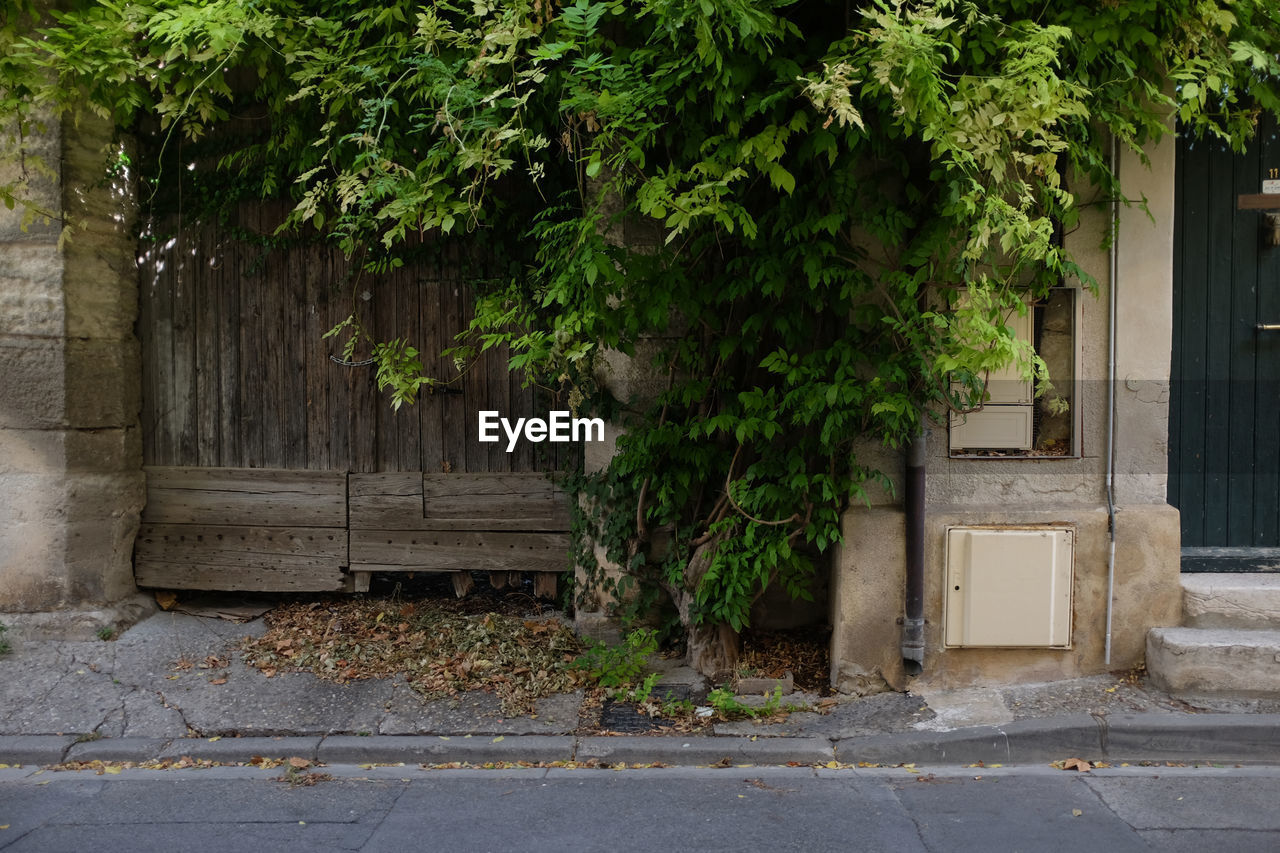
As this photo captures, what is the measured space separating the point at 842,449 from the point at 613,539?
1.42 m

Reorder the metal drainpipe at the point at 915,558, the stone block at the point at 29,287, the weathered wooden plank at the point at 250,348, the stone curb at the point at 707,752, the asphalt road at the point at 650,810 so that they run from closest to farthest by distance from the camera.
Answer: the asphalt road at the point at 650,810, the stone curb at the point at 707,752, the metal drainpipe at the point at 915,558, the stone block at the point at 29,287, the weathered wooden plank at the point at 250,348

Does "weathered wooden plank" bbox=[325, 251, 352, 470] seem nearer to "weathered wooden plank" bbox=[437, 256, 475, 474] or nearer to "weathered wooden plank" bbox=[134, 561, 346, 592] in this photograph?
"weathered wooden plank" bbox=[437, 256, 475, 474]

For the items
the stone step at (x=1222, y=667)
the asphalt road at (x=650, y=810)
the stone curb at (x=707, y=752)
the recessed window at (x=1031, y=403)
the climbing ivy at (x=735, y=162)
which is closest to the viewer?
the asphalt road at (x=650, y=810)

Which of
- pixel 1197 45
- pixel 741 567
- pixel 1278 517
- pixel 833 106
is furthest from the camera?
pixel 1278 517

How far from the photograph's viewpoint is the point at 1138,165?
5.14m

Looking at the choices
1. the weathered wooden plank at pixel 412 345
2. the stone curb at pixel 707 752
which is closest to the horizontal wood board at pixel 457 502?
the weathered wooden plank at pixel 412 345

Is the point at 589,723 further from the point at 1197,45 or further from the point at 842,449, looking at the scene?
the point at 1197,45

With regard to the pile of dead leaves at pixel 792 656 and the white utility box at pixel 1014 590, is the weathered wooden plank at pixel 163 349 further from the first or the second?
the white utility box at pixel 1014 590

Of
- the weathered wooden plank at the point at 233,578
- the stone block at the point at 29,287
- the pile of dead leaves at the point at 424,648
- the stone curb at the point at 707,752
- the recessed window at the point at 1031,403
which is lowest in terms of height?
the stone curb at the point at 707,752

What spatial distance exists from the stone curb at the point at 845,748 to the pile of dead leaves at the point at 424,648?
47 centimetres

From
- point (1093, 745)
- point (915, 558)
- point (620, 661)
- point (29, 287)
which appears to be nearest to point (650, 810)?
point (620, 661)

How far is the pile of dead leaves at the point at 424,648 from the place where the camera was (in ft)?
17.5

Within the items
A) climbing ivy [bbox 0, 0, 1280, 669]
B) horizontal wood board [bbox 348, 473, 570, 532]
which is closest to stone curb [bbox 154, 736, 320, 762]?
horizontal wood board [bbox 348, 473, 570, 532]

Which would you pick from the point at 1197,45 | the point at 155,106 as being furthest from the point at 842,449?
the point at 155,106
